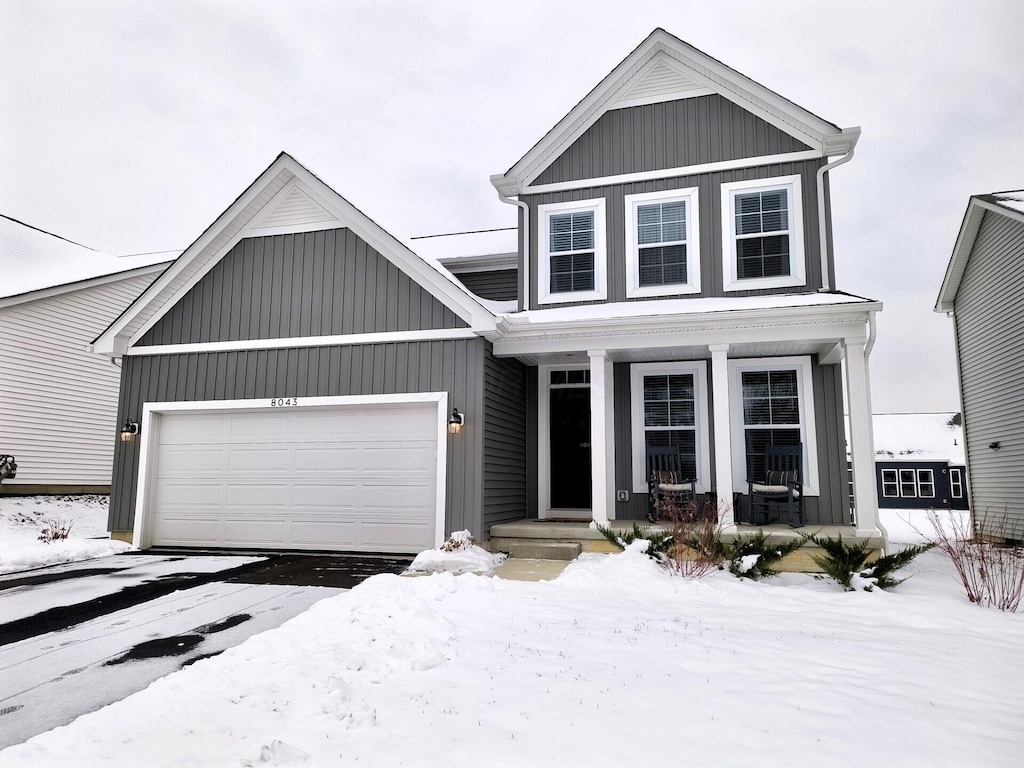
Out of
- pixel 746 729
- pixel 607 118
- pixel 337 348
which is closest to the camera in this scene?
pixel 746 729

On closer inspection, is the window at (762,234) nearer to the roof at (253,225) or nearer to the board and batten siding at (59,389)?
the roof at (253,225)

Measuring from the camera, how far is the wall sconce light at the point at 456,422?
812 cm

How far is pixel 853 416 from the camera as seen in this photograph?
24.0 feet

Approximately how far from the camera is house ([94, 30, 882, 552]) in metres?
8.37

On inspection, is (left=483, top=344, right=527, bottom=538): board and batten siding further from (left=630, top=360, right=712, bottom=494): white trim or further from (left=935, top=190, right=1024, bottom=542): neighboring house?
(left=935, top=190, right=1024, bottom=542): neighboring house

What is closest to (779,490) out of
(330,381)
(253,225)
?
(330,381)

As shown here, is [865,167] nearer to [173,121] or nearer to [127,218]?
[173,121]

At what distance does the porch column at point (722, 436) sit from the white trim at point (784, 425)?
1017mm

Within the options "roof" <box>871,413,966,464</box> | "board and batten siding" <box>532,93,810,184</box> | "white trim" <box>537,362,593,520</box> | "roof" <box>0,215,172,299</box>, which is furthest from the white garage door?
"roof" <box>871,413,966,464</box>

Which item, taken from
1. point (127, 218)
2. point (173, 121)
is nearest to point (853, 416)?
point (173, 121)

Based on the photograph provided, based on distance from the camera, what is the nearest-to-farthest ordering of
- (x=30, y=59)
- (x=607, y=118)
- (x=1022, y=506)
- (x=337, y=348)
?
1. (x=30, y=59)
2. (x=337, y=348)
3. (x=607, y=118)
4. (x=1022, y=506)

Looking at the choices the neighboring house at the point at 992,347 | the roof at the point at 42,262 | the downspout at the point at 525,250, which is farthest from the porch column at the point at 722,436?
the roof at the point at 42,262

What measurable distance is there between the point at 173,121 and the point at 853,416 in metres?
15.2

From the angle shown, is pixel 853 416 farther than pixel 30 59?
No
